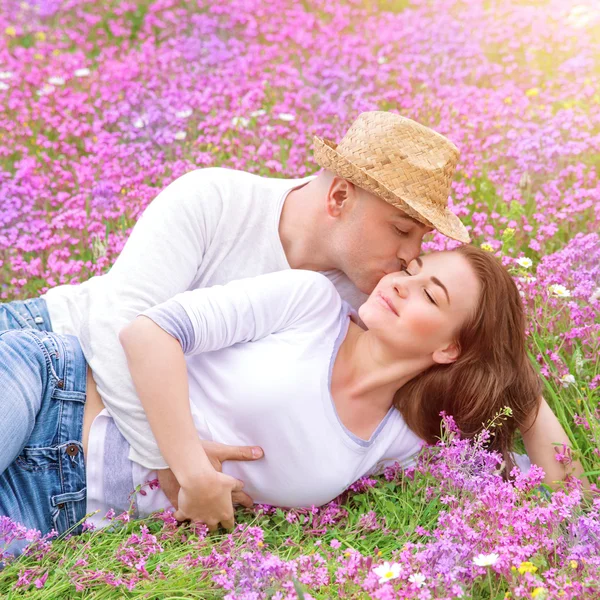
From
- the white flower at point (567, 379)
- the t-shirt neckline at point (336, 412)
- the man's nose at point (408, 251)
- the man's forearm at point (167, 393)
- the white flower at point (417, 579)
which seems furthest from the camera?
the white flower at point (567, 379)

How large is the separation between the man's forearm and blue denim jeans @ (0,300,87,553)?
363 mm

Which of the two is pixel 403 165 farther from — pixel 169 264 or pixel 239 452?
pixel 239 452

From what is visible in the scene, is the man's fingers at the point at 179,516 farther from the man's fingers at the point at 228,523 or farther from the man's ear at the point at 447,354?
the man's ear at the point at 447,354

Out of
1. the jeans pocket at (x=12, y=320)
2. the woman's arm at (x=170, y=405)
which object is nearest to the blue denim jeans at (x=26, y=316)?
the jeans pocket at (x=12, y=320)

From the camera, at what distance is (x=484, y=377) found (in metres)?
3.32

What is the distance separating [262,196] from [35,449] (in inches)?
54.2

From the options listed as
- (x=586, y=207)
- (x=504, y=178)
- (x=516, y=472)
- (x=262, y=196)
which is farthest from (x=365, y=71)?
(x=516, y=472)

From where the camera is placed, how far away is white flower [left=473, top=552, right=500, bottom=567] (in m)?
2.41

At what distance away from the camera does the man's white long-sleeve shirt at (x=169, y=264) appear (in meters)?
3.18

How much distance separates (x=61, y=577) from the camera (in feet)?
9.07

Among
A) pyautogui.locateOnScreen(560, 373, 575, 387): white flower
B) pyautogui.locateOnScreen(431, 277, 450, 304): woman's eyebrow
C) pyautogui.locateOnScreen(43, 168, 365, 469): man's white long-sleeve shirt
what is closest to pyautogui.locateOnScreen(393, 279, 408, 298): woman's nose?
pyautogui.locateOnScreen(431, 277, 450, 304): woman's eyebrow

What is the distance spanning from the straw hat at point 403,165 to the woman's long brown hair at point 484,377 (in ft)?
0.79

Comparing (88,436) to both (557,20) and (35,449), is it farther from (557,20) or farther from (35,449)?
(557,20)

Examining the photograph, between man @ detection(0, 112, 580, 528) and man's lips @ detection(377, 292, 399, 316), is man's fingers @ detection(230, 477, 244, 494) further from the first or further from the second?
man's lips @ detection(377, 292, 399, 316)
